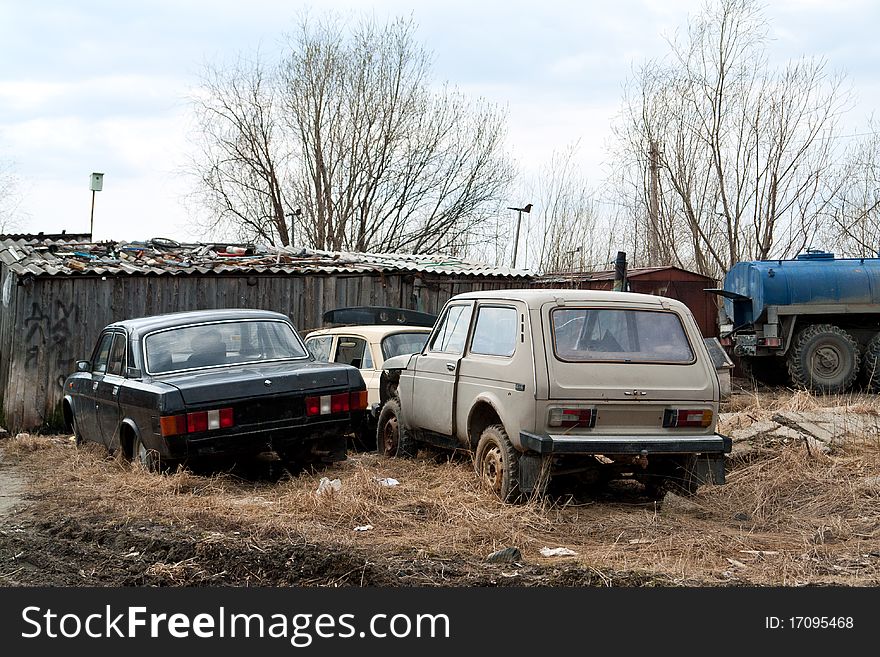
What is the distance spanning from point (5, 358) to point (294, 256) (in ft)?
18.3

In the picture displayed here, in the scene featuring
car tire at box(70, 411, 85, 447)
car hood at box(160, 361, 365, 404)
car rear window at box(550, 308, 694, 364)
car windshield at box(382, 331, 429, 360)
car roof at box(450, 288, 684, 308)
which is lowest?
car tire at box(70, 411, 85, 447)

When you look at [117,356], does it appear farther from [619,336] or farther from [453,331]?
[619,336]

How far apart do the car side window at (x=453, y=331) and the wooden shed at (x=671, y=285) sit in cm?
1023

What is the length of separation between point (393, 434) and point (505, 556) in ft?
13.4

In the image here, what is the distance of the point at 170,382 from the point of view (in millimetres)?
8578

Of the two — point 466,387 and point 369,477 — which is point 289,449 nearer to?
point 369,477

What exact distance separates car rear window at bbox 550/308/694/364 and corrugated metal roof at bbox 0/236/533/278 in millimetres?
9012

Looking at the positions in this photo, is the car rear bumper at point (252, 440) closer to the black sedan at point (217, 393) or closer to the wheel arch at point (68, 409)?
the black sedan at point (217, 393)

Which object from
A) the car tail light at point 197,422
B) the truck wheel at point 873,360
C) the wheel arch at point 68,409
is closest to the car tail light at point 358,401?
the car tail light at point 197,422

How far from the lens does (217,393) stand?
8.30 metres

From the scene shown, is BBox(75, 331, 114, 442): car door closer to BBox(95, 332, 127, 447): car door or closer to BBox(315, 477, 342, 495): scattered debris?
BBox(95, 332, 127, 447): car door

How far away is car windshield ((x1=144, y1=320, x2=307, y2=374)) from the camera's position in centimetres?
919

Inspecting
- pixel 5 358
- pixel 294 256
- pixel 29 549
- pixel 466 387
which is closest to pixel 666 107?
pixel 294 256

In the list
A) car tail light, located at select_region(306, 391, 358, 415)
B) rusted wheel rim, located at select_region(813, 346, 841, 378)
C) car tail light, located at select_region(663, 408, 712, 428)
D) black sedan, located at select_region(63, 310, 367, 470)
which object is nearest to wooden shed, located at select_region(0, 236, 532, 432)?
black sedan, located at select_region(63, 310, 367, 470)
